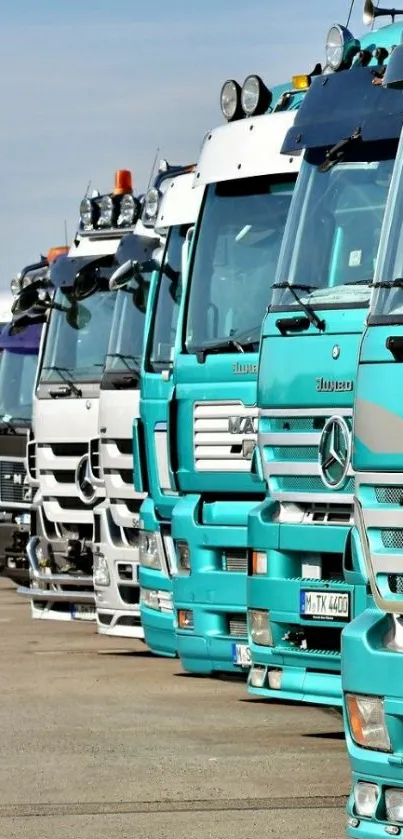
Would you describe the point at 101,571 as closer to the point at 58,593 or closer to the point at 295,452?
the point at 58,593

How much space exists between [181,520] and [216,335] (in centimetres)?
113

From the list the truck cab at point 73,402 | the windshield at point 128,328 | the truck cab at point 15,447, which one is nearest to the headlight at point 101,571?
the truck cab at point 73,402

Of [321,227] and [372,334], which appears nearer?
[372,334]

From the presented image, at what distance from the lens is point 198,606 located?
11836 millimetres

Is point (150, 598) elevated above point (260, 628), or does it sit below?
below

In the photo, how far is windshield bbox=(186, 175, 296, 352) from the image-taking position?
11.7 metres

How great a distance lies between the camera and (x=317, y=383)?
9.52m

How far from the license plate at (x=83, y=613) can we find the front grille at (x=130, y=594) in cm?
149

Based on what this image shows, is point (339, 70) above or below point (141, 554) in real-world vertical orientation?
above

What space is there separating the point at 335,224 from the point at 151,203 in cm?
460

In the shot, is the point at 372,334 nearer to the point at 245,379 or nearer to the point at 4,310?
the point at 245,379

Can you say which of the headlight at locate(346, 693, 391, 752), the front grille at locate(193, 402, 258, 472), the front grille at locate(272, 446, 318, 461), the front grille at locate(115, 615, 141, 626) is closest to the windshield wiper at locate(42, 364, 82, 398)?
the front grille at locate(115, 615, 141, 626)

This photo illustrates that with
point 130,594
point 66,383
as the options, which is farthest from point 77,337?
point 130,594

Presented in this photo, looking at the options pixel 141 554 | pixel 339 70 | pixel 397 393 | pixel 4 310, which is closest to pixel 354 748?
pixel 397 393
